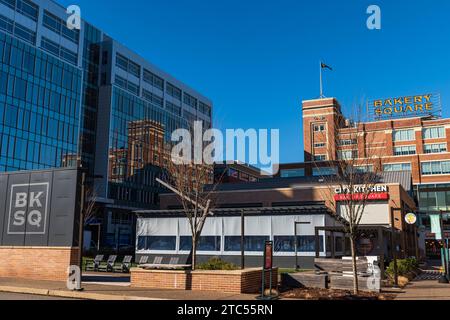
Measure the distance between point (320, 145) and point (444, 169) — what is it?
85.0 feet

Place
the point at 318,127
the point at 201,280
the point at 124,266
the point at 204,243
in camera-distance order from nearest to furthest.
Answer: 1. the point at 201,280
2. the point at 124,266
3. the point at 204,243
4. the point at 318,127

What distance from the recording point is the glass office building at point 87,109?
60844 mm

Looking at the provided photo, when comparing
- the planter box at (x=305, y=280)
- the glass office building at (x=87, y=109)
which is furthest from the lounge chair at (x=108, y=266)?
the glass office building at (x=87, y=109)

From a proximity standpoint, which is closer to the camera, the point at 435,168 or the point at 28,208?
the point at 28,208

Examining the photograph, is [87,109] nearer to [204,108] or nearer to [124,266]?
[204,108]

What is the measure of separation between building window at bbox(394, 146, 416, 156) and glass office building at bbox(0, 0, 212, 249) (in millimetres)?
43589

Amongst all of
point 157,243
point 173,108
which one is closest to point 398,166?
point 173,108

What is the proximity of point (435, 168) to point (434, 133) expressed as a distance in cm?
815

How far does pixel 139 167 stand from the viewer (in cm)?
8306

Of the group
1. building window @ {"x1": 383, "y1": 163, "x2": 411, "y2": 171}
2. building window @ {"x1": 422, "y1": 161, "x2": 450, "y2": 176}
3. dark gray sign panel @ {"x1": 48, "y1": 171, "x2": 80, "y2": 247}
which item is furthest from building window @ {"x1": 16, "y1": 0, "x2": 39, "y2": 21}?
building window @ {"x1": 422, "y1": 161, "x2": 450, "y2": 176}

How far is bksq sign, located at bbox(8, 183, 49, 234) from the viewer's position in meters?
20.7

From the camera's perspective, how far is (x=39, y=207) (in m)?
20.9

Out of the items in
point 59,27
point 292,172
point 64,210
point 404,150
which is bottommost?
point 64,210
